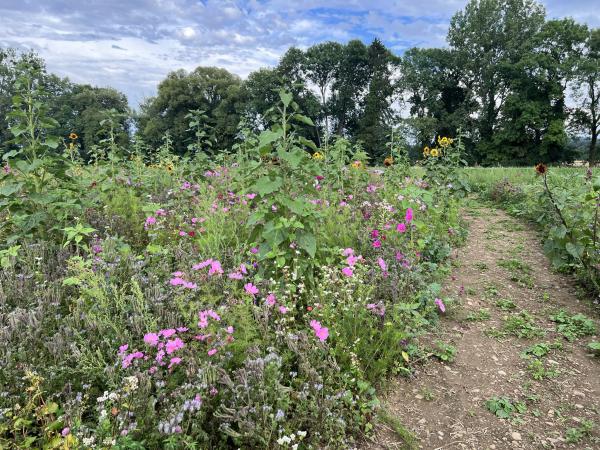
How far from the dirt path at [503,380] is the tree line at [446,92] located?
24797mm

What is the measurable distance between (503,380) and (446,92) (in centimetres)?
3943

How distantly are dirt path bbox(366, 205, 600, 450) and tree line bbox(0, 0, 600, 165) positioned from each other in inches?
976

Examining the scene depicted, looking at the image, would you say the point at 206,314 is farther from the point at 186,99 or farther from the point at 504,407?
the point at 186,99

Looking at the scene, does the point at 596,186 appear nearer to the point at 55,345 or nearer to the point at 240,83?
the point at 55,345

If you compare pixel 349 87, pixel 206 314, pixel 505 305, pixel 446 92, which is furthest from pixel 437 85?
pixel 206 314

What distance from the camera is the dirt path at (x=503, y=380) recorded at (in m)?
2.34

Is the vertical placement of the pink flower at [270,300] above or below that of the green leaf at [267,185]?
below

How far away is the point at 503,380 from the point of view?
2.83 m

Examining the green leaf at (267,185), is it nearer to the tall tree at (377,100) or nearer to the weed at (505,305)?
the weed at (505,305)

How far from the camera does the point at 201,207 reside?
453cm

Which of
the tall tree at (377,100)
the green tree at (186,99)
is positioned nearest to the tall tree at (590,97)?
the tall tree at (377,100)

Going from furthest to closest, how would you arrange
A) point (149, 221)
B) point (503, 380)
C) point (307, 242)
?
point (149, 221), point (307, 242), point (503, 380)

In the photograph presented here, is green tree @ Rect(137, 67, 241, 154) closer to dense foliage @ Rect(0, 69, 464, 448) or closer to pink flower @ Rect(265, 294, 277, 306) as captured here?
dense foliage @ Rect(0, 69, 464, 448)

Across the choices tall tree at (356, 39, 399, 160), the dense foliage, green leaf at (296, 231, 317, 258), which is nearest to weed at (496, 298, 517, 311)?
the dense foliage
